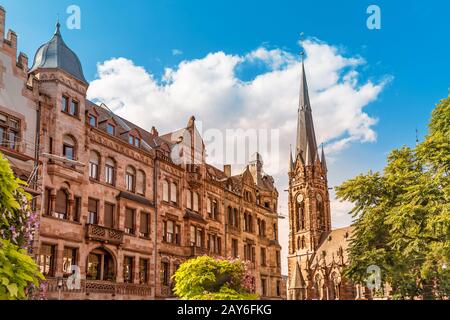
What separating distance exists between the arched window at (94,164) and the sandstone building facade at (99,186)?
79 mm

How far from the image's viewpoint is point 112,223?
113 ft

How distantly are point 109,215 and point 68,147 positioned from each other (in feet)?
18.5

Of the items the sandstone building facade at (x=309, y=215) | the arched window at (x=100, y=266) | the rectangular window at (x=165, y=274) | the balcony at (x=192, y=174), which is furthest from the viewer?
the sandstone building facade at (x=309, y=215)

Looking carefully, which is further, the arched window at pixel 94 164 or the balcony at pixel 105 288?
the arched window at pixel 94 164

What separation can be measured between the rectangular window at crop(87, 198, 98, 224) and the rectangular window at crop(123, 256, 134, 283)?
12.1 ft

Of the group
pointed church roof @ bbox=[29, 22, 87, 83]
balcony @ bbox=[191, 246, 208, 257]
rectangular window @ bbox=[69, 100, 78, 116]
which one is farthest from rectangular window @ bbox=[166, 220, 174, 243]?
pointed church roof @ bbox=[29, 22, 87, 83]

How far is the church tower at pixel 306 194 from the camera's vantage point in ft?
374

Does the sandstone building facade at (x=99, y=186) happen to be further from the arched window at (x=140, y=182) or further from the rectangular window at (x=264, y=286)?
the rectangular window at (x=264, y=286)

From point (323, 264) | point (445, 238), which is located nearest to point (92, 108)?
point (445, 238)

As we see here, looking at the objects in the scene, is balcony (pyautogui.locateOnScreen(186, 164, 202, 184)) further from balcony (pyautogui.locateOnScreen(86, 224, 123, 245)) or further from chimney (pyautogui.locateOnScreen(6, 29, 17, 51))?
chimney (pyautogui.locateOnScreen(6, 29, 17, 51))

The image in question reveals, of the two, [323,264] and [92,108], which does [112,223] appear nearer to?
[92,108]

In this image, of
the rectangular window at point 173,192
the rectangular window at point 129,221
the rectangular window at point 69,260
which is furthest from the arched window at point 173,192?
the rectangular window at point 69,260

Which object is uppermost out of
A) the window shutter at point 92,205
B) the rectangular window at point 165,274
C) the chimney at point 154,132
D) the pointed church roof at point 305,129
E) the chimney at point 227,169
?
the pointed church roof at point 305,129

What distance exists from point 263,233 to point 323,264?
181 ft
